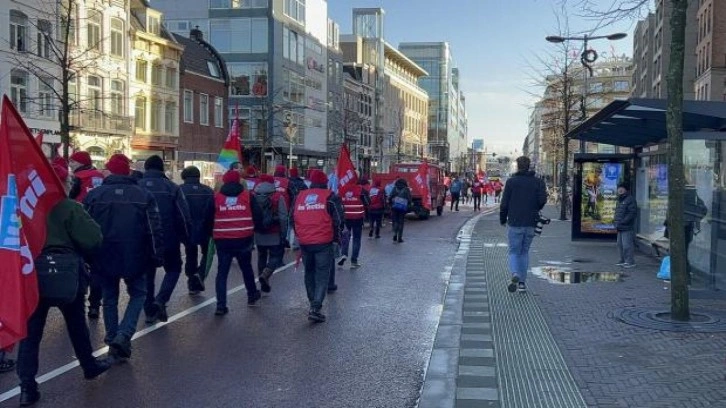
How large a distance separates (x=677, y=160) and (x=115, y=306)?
6245 mm

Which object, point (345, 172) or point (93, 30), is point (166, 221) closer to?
point (345, 172)

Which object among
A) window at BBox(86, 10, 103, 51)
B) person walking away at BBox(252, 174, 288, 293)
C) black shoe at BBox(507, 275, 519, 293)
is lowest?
black shoe at BBox(507, 275, 519, 293)

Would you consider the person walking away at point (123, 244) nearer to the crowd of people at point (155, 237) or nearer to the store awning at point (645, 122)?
the crowd of people at point (155, 237)

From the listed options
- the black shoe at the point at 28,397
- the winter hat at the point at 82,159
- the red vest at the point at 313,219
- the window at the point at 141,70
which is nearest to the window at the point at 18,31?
the window at the point at 141,70

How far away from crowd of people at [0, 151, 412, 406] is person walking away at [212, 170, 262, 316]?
0.01 meters

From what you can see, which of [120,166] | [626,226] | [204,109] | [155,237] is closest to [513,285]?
[626,226]

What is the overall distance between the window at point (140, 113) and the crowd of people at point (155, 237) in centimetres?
3001

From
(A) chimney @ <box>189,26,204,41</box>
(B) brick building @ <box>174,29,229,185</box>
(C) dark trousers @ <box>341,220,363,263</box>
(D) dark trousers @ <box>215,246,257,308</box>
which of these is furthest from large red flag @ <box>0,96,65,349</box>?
(A) chimney @ <box>189,26,204,41</box>

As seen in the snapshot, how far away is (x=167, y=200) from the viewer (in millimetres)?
8727

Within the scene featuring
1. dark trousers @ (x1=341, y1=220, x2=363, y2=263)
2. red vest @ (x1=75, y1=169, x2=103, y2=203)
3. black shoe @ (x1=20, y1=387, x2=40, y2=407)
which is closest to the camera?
black shoe @ (x1=20, y1=387, x2=40, y2=407)

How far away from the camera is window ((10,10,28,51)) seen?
99.5 ft

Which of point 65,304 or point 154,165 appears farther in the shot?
point 154,165

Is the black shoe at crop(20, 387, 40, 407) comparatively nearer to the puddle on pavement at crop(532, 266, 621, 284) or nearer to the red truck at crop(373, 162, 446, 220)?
the puddle on pavement at crop(532, 266, 621, 284)

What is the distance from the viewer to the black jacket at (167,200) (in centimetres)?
859
